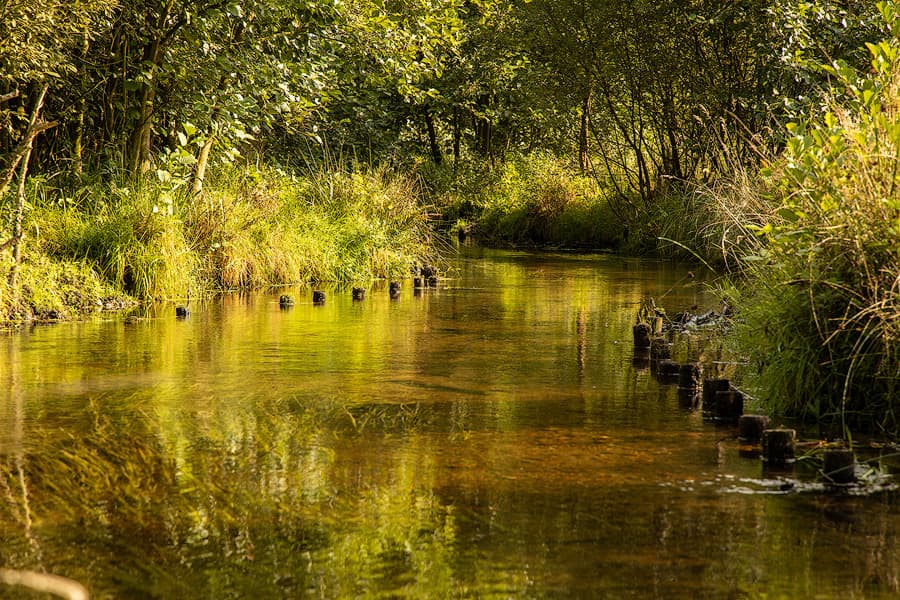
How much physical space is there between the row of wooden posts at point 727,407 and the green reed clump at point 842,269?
40 cm

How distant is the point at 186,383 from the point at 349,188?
11189 millimetres

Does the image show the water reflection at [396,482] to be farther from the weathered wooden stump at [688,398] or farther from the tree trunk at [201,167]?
the tree trunk at [201,167]

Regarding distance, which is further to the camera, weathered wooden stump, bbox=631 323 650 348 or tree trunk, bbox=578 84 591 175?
tree trunk, bbox=578 84 591 175

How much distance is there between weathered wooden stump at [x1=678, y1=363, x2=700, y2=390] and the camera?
8.37 meters

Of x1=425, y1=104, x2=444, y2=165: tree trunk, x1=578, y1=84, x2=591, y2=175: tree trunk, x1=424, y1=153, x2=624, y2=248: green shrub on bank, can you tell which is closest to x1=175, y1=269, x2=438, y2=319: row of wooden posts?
x1=424, y1=153, x2=624, y2=248: green shrub on bank

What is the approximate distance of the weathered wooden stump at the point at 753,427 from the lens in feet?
22.3

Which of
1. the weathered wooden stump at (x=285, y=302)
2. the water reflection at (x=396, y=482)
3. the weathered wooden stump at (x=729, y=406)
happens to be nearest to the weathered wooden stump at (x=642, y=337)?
the water reflection at (x=396, y=482)

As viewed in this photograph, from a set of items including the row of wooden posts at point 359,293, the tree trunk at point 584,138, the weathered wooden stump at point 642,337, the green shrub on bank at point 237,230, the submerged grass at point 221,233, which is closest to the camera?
the weathered wooden stump at point 642,337

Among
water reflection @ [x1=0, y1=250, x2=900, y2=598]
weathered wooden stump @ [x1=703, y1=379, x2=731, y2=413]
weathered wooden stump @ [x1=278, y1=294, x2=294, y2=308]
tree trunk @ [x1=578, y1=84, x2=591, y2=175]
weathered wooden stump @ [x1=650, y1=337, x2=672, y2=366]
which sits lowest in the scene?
water reflection @ [x1=0, y1=250, x2=900, y2=598]

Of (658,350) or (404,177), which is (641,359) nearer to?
(658,350)

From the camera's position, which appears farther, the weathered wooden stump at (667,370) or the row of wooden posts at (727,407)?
the weathered wooden stump at (667,370)

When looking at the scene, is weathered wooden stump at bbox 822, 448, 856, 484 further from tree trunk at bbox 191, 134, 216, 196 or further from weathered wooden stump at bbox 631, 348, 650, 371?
tree trunk at bbox 191, 134, 216, 196

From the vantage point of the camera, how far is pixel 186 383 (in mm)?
8703

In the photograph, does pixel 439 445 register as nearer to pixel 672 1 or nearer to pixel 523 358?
pixel 523 358
